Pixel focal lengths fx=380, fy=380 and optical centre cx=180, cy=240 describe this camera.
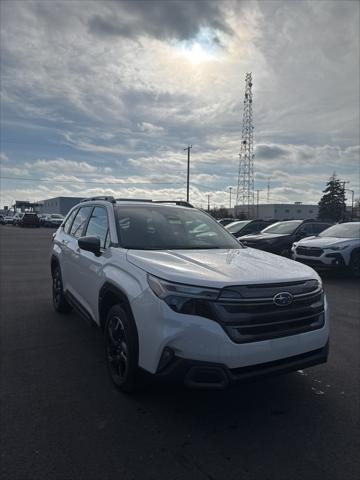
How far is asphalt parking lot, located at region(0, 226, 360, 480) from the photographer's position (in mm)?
2531

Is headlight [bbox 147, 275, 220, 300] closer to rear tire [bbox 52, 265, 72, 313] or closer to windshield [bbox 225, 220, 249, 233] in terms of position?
rear tire [bbox 52, 265, 72, 313]

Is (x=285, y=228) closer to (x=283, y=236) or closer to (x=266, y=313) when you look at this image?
(x=283, y=236)

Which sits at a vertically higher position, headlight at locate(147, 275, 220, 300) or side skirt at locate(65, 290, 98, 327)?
headlight at locate(147, 275, 220, 300)

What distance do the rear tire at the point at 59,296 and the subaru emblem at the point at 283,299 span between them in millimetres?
3882

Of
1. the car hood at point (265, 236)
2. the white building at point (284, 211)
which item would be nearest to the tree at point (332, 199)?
the white building at point (284, 211)

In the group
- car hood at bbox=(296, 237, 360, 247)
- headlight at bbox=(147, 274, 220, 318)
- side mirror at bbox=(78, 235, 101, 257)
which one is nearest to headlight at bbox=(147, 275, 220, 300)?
headlight at bbox=(147, 274, 220, 318)

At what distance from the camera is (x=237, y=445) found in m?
2.77

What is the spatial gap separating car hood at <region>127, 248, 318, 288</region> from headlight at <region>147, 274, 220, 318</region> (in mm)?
47

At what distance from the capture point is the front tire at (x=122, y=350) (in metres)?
3.12

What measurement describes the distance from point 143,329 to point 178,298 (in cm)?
43

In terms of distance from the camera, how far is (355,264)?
10172 millimetres

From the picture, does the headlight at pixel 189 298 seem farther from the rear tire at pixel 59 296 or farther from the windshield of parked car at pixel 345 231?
the windshield of parked car at pixel 345 231

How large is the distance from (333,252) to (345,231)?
5.17ft

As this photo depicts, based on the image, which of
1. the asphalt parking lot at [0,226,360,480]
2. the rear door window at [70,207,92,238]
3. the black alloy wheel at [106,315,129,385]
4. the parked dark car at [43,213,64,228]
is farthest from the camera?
the parked dark car at [43,213,64,228]
